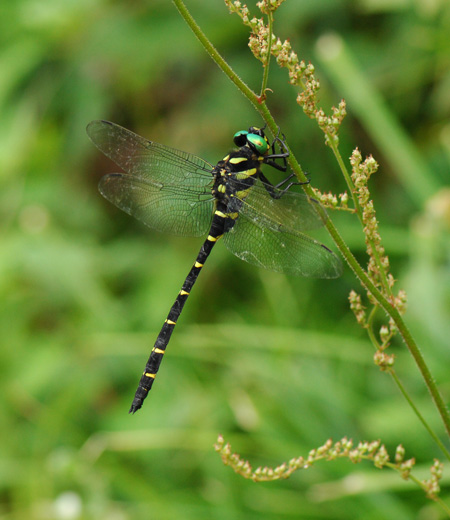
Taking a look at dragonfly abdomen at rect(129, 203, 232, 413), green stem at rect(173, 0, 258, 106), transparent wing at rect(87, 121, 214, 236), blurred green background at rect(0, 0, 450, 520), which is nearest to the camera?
green stem at rect(173, 0, 258, 106)

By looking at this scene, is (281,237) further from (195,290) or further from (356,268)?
(195,290)

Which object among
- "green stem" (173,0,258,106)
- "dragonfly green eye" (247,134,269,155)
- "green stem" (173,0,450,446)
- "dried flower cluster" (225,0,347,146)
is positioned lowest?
"green stem" (173,0,450,446)

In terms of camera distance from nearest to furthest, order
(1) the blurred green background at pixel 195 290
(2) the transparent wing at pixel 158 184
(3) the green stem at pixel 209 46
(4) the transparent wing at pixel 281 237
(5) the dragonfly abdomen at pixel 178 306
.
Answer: (3) the green stem at pixel 209 46
(4) the transparent wing at pixel 281 237
(5) the dragonfly abdomen at pixel 178 306
(2) the transparent wing at pixel 158 184
(1) the blurred green background at pixel 195 290

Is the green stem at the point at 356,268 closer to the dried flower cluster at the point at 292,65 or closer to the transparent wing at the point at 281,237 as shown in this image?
the dried flower cluster at the point at 292,65

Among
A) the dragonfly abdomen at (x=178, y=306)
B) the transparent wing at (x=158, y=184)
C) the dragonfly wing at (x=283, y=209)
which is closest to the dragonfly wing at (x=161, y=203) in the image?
the transparent wing at (x=158, y=184)

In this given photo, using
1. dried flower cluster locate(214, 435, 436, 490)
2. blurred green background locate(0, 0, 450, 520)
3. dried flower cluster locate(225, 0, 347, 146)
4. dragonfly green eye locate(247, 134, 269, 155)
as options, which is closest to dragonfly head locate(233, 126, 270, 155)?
dragonfly green eye locate(247, 134, 269, 155)

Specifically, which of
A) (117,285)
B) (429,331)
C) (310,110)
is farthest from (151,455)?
(310,110)

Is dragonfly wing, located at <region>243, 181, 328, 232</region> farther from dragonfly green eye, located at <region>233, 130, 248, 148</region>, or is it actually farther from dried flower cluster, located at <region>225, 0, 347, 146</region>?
dried flower cluster, located at <region>225, 0, 347, 146</region>
